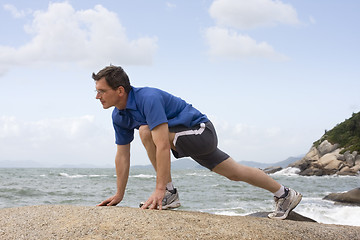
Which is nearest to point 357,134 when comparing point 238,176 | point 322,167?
point 322,167

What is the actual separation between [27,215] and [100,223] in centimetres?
90

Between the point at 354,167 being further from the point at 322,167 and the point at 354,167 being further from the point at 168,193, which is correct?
the point at 168,193

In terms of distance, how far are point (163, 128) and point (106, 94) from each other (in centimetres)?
64

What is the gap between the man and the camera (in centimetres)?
367

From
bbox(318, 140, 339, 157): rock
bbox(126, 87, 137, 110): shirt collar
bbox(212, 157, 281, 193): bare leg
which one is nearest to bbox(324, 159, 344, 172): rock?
bbox(318, 140, 339, 157): rock

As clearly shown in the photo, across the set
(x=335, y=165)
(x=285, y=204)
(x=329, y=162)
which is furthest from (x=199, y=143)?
(x=329, y=162)

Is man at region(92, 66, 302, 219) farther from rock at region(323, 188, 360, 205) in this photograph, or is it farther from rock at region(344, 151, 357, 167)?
rock at region(344, 151, 357, 167)

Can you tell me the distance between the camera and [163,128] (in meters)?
3.65

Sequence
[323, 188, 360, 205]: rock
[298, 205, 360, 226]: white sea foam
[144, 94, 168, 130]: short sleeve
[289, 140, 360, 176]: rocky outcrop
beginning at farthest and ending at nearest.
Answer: [289, 140, 360, 176]: rocky outcrop, [323, 188, 360, 205]: rock, [298, 205, 360, 226]: white sea foam, [144, 94, 168, 130]: short sleeve

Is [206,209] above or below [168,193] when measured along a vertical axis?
below

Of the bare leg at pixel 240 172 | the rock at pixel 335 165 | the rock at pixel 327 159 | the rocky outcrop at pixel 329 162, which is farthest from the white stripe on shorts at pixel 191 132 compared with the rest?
the rock at pixel 327 159

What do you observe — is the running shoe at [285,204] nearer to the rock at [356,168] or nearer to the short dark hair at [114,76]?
the short dark hair at [114,76]

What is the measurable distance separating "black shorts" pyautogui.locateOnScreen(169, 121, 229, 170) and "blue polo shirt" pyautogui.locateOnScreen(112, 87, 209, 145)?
0.21 feet

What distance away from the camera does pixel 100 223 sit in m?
3.21
